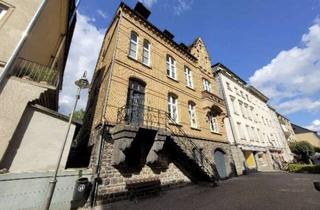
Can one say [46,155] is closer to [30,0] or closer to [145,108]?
[145,108]

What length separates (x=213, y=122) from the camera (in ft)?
48.7

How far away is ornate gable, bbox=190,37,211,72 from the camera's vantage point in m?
17.3

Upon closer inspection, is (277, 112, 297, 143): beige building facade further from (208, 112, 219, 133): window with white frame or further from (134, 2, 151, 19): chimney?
(134, 2, 151, 19): chimney

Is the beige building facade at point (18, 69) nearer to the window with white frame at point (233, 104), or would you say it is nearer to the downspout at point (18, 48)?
the downspout at point (18, 48)

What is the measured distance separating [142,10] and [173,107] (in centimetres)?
827

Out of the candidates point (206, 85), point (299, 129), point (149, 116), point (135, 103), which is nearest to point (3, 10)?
point (135, 103)

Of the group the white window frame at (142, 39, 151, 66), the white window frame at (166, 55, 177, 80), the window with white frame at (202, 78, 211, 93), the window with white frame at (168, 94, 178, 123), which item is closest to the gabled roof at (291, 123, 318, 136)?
the window with white frame at (202, 78, 211, 93)

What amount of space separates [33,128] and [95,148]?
2485mm

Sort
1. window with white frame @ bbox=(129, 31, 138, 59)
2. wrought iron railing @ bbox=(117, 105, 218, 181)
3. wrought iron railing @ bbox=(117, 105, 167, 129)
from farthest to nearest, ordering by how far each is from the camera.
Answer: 1. window with white frame @ bbox=(129, 31, 138, 59)
2. wrought iron railing @ bbox=(117, 105, 218, 181)
3. wrought iron railing @ bbox=(117, 105, 167, 129)

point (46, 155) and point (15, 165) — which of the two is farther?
point (46, 155)

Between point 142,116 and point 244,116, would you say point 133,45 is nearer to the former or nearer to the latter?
point 142,116

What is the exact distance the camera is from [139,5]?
12.4 meters

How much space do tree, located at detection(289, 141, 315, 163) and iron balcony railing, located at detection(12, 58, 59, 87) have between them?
41.6 metres

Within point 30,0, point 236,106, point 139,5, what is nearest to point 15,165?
point 30,0
